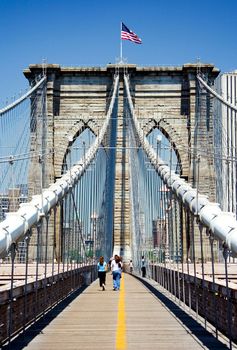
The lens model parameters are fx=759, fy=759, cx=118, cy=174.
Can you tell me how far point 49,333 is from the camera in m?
9.23

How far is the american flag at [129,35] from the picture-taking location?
140 ft

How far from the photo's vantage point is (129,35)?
140 ft

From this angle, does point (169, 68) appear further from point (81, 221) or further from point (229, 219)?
point (229, 219)

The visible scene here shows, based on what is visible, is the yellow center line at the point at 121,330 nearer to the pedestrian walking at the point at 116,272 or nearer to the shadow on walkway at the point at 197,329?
the shadow on walkway at the point at 197,329

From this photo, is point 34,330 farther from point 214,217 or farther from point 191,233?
point 191,233

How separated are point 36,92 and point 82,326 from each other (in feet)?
116

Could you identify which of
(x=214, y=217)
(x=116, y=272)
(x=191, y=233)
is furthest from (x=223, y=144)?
(x=214, y=217)

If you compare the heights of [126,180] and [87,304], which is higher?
[126,180]

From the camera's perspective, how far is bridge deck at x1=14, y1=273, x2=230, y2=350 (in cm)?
820

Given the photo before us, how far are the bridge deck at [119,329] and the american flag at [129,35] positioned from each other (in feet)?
98.8

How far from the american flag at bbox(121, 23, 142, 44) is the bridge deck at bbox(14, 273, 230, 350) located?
3012 cm

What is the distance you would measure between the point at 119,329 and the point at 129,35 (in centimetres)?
3450

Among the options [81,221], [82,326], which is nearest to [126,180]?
[81,221]

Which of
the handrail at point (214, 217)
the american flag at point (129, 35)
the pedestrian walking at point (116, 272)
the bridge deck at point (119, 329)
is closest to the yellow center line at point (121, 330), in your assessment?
the bridge deck at point (119, 329)
